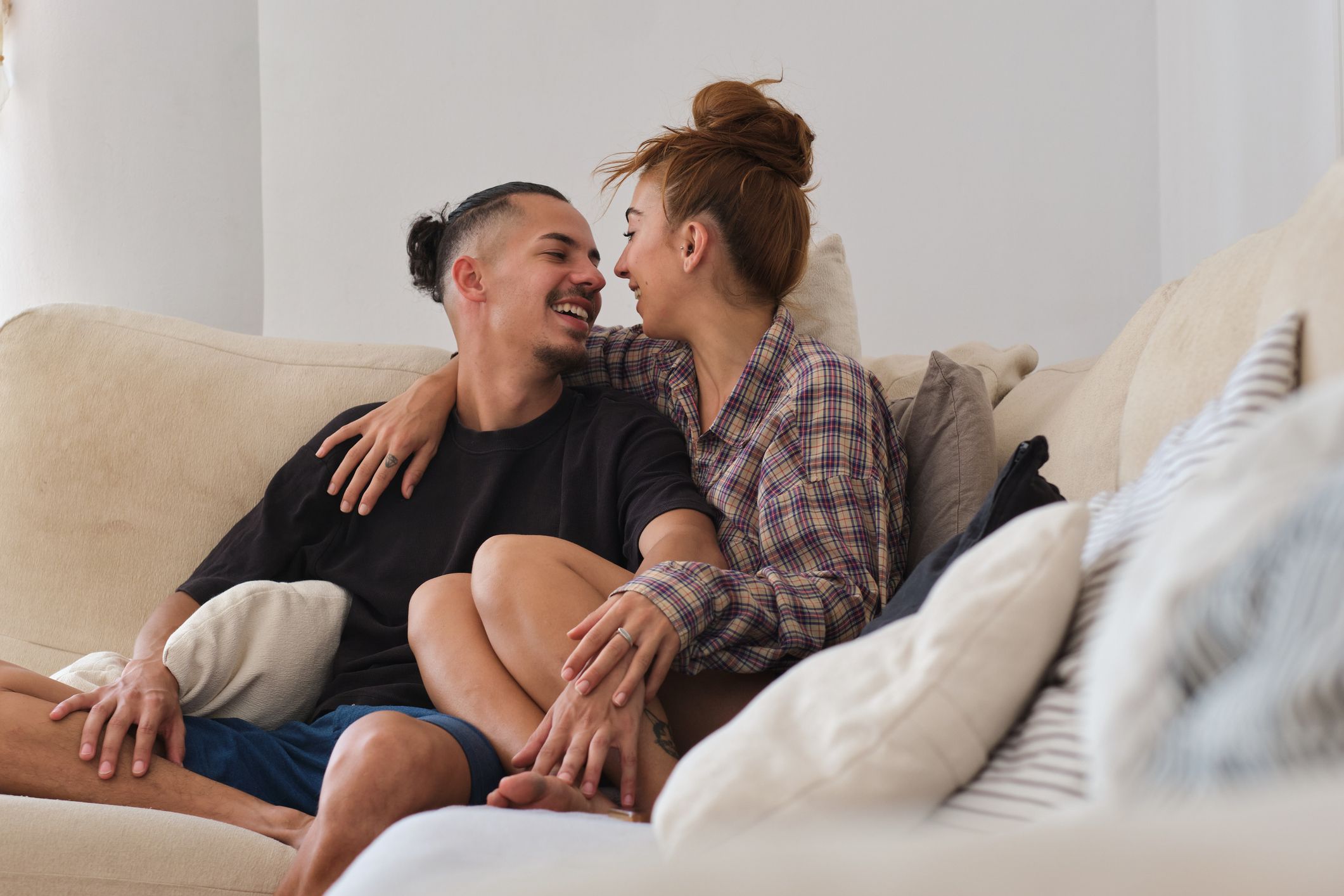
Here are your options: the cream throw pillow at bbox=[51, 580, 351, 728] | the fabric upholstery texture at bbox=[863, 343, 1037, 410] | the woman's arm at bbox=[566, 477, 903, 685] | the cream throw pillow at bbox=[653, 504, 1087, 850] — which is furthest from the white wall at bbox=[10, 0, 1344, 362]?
the cream throw pillow at bbox=[653, 504, 1087, 850]

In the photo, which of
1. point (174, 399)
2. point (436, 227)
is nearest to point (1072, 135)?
point (436, 227)

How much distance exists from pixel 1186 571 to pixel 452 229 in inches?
65.8

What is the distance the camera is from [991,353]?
1812mm

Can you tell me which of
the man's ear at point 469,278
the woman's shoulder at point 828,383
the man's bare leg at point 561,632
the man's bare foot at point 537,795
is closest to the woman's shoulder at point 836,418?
the woman's shoulder at point 828,383

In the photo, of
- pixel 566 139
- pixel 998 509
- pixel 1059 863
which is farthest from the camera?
pixel 566 139

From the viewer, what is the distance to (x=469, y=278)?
6.08 ft

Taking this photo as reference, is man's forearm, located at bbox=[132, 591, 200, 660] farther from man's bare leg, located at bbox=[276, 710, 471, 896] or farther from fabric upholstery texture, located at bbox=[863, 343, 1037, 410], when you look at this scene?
fabric upholstery texture, located at bbox=[863, 343, 1037, 410]

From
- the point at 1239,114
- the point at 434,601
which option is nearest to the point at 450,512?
the point at 434,601

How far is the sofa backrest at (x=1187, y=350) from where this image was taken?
711mm

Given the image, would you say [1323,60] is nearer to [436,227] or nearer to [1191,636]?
[436,227]

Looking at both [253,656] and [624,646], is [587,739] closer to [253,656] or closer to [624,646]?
[624,646]

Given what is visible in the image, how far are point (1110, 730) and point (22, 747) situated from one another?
3.68 ft

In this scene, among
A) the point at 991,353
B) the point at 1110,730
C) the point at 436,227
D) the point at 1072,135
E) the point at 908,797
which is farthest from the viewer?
the point at 1072,135

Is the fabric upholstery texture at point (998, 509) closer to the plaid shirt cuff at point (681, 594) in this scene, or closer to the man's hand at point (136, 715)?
the plaid shirt cuff at point (681, 594)
